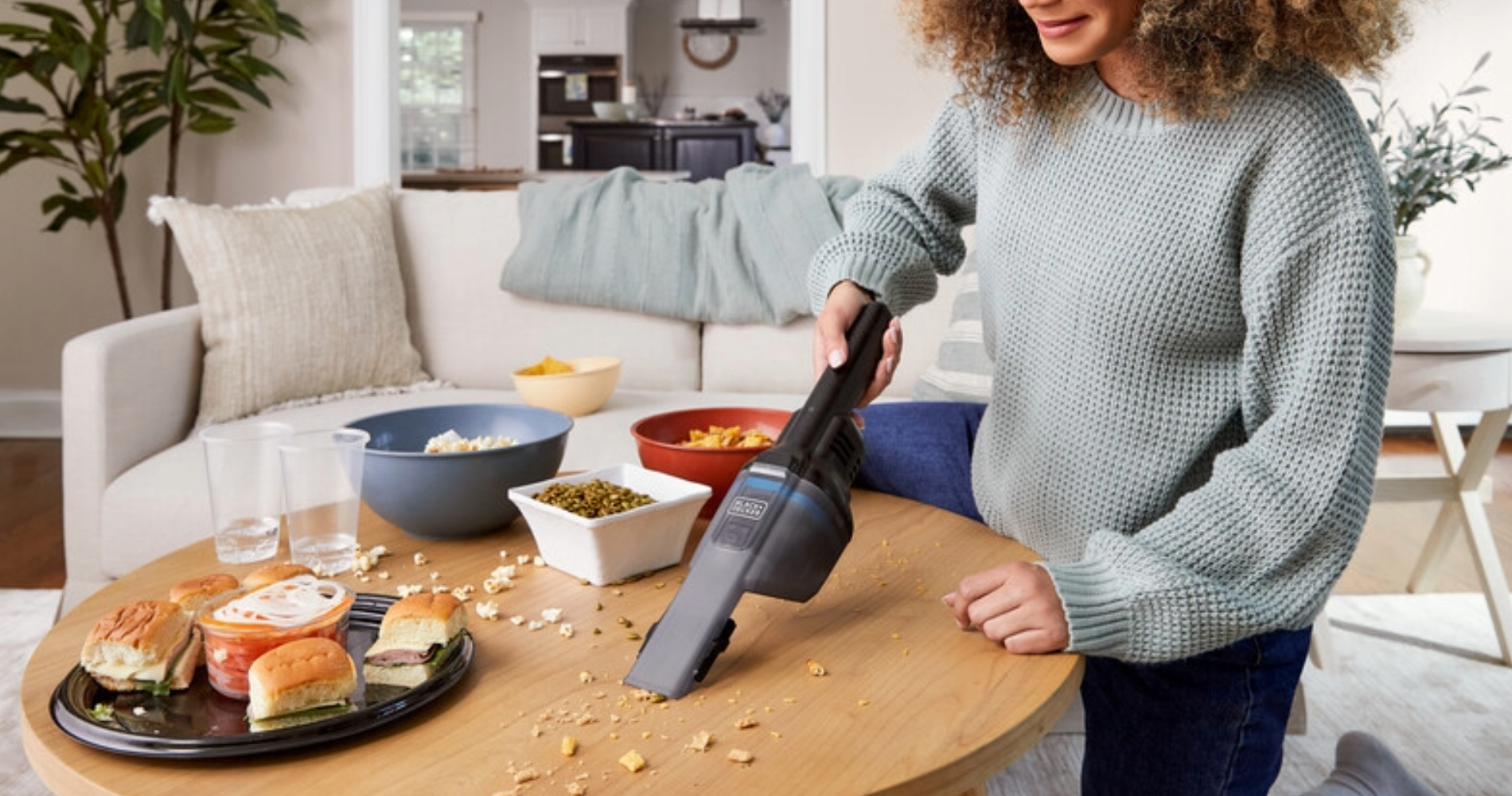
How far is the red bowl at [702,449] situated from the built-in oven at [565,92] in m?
10.6

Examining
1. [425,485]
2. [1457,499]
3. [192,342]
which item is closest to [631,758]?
[425,485]

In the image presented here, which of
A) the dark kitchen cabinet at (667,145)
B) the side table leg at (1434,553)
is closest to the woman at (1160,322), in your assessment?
the side table leg at (1434,553)

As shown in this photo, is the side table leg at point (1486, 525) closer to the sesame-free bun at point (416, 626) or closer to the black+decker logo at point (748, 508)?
the black+decker logo at point (748, 508)

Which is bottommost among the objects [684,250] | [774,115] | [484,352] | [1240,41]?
[484,352]

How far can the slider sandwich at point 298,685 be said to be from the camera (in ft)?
2.71

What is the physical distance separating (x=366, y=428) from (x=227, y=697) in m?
0.52

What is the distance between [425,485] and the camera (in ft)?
3.96

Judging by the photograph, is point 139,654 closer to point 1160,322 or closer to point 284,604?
point 284,604

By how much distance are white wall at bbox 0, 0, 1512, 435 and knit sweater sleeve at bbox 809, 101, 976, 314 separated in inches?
107

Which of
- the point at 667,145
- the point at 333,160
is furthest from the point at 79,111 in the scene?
the point at 667,145

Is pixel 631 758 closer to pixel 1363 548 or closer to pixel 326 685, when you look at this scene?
pixel 326 685

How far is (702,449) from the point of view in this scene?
132 centimetres

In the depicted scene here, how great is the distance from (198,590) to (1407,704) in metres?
2.10

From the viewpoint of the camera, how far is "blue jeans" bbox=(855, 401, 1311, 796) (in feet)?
3.89
